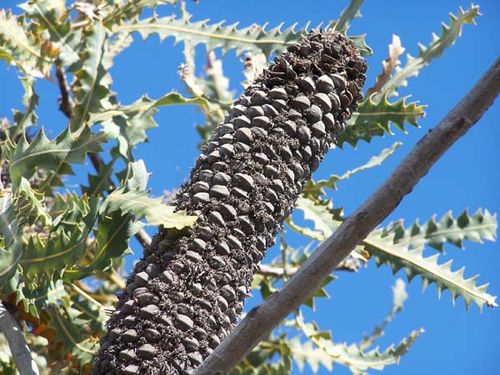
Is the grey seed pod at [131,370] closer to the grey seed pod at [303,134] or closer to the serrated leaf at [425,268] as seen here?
the grey seed pod at [303,134]

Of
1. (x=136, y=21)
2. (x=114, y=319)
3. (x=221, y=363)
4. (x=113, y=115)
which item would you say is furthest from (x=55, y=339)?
(x=221, y=363)

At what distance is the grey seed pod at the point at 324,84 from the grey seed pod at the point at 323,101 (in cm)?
1

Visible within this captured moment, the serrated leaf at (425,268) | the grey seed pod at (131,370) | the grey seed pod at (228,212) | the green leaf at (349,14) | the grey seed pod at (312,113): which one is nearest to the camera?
the grey seed pod at (131,370)

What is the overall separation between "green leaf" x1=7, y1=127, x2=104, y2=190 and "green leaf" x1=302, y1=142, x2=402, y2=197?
67 centimetres

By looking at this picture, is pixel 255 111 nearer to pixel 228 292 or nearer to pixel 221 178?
pixel 221 178

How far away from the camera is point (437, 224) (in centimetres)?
253

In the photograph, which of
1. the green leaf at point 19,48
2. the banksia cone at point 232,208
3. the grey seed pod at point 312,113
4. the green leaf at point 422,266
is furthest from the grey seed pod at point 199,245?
the green leaf at point 19,48

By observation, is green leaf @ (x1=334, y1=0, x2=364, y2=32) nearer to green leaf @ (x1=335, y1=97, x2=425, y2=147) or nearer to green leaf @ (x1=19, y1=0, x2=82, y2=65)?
green leaf @ (x1=335, y1=97, x2=425, y2=147)

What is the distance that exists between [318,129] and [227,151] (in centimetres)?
18

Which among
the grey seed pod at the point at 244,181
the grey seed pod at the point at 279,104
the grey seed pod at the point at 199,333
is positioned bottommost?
the grey seed pod at the point at 199,333

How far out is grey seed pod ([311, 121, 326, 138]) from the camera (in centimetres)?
182

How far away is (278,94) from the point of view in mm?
1823

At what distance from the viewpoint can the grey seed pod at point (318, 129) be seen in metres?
1.82

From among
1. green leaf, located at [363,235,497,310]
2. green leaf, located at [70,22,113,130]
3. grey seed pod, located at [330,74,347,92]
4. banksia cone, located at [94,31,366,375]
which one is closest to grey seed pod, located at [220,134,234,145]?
banksia cone, located at [94,31,366,375]
